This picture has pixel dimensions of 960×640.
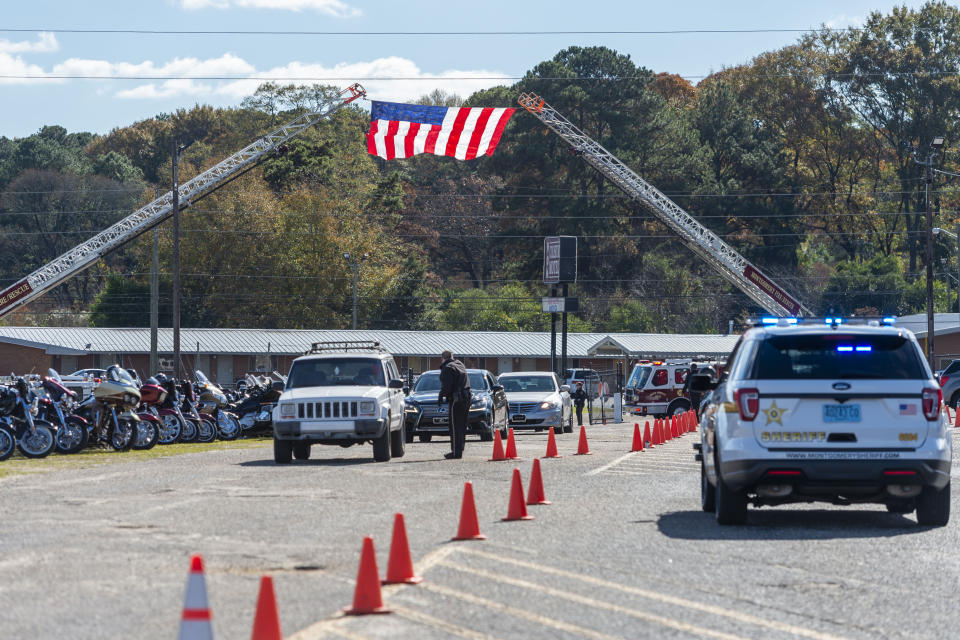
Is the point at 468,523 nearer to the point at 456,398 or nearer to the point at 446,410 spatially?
the point at 456,398

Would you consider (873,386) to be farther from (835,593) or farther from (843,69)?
(843,69)

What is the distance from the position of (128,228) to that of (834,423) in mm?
51500

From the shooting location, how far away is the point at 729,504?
508 inches

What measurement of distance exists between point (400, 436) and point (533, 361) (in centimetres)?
6091

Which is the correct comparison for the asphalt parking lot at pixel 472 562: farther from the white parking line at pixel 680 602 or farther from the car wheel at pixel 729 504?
the car wheel at pixel 729 504

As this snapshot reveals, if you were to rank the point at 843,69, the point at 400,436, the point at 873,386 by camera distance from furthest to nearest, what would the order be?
1. the point at 843,69
2. the point at 400,436
3. the point at 873,386

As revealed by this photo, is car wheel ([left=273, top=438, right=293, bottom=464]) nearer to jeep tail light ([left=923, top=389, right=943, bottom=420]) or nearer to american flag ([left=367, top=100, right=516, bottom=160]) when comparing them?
jeep tail light ([left=923, top=389, right=943, bottom=420])

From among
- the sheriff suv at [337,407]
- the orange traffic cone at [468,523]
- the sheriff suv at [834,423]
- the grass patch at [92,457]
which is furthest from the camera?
the sheriff suv at [337,407]

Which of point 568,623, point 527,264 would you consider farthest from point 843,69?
point 568,623

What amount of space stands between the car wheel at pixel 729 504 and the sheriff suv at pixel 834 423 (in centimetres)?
1

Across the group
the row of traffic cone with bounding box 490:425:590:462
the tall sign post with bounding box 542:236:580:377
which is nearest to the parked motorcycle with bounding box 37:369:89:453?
the row of traffic cone with bounding box 490:425:590:462

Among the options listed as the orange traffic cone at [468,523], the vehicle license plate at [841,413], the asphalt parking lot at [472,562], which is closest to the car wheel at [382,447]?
the asphalt parking lot at [472,562]

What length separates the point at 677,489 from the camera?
17.4 metres

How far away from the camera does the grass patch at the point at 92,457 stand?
2042cm
